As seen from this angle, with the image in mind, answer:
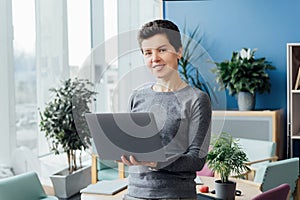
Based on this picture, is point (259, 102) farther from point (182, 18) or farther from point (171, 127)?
point (171, 127)

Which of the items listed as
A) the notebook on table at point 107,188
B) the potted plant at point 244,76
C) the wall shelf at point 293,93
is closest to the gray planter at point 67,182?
the potted plant at point 244,76

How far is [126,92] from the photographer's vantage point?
2.01m

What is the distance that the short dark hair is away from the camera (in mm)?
1578

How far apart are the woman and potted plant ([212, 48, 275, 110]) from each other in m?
2.91

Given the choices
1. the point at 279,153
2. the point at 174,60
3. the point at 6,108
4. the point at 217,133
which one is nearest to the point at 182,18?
the point at 279,153

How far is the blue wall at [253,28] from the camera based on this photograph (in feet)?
15.9

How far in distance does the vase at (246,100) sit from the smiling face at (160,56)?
10.2ft

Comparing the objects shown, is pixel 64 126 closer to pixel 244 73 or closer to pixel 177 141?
pixel 244 73

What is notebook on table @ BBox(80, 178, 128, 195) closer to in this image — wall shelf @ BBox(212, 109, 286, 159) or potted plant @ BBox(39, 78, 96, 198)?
potted plant @ BBox(39, 78, 96, 198)

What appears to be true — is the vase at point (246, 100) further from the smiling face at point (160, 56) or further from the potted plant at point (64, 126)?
the smiling face at point (160, 56)

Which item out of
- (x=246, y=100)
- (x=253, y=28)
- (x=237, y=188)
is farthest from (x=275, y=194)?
(x=253, y=28)

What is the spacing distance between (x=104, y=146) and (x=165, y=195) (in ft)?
0.90

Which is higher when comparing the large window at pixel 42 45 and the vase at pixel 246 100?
the large window at pixel 42 45

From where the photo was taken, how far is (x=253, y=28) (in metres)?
4.94
